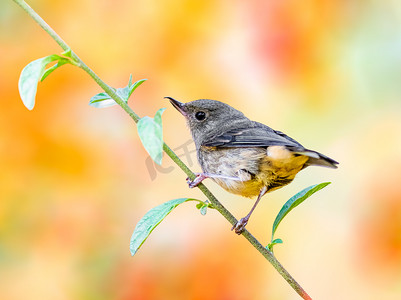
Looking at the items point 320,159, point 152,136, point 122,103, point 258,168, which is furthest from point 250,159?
point 152,136

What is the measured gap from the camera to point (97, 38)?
3.16 meters

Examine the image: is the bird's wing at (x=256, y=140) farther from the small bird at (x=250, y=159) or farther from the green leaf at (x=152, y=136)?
the green leaf at (x=152, y=136)

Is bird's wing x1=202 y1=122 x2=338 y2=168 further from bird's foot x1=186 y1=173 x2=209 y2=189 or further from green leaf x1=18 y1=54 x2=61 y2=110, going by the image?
green leaf x1=18 y1=54 x2=61 y2=110

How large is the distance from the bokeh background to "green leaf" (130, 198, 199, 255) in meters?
1.38

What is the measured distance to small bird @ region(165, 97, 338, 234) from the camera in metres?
1.75

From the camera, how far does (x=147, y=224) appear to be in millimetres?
1136

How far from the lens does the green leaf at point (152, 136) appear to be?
2.86ft

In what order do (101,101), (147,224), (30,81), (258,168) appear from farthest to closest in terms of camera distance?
(258,168), (101,101), (147,224), (30,81)

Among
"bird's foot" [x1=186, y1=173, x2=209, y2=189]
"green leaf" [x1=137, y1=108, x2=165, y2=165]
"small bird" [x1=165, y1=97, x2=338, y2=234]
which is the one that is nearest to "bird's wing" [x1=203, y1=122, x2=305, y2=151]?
"small bird" [x1=165, y1=97, x2=338, y2=234]

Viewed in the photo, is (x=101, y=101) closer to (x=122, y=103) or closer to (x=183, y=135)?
(x=122, y=103)

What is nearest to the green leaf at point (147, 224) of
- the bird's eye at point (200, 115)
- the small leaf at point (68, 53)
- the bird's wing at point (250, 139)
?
the small leaf at point (68, 53)

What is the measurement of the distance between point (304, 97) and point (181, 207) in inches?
43.5

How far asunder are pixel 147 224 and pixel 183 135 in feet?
6.50

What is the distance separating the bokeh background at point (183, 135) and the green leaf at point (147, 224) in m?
1.38
